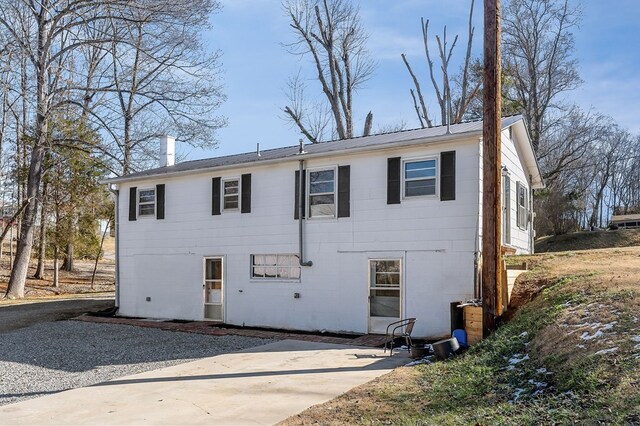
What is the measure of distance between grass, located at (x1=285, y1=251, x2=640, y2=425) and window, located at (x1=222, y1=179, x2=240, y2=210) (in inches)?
297

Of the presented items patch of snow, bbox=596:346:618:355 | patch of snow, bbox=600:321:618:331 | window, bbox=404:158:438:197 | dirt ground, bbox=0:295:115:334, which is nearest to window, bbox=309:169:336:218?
window, bbox=404:158:438:197

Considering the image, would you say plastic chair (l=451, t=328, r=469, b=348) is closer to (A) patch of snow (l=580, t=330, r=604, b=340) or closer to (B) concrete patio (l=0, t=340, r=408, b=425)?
(B) concrete patio (l=0, t=340, r=408, b=425)

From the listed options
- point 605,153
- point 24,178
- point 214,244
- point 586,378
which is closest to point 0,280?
point 24,178

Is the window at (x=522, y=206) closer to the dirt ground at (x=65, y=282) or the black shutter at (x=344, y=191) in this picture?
the black shutter at (x=344, y=191)

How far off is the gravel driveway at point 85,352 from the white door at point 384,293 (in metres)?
2.37

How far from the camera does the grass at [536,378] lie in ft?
15.2

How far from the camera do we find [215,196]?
14.3 meters

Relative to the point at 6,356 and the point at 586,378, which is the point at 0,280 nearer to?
the point at 6,356

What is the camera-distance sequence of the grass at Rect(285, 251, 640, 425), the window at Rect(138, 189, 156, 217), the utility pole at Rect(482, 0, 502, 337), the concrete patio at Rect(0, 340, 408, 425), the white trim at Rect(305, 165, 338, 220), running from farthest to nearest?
the window at Rect(138, 189, 156, 217) < the white trim at Rect(305, 165, 338, 220) < the utility pole at Rect(482, 0, 502, 337) < the concrete patio at Rect(0, 340, 408, 425) < the grass at Rect(285, 251, 640, 425)

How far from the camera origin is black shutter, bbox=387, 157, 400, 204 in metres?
11.4

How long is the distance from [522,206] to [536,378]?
31.9 ft

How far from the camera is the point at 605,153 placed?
38594 millimetres

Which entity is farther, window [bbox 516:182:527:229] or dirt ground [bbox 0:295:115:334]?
dirt ground [bbox 0:295:115:334]

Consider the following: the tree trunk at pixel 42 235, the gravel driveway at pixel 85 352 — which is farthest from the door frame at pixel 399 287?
the tree trunk at pixel 42 235
